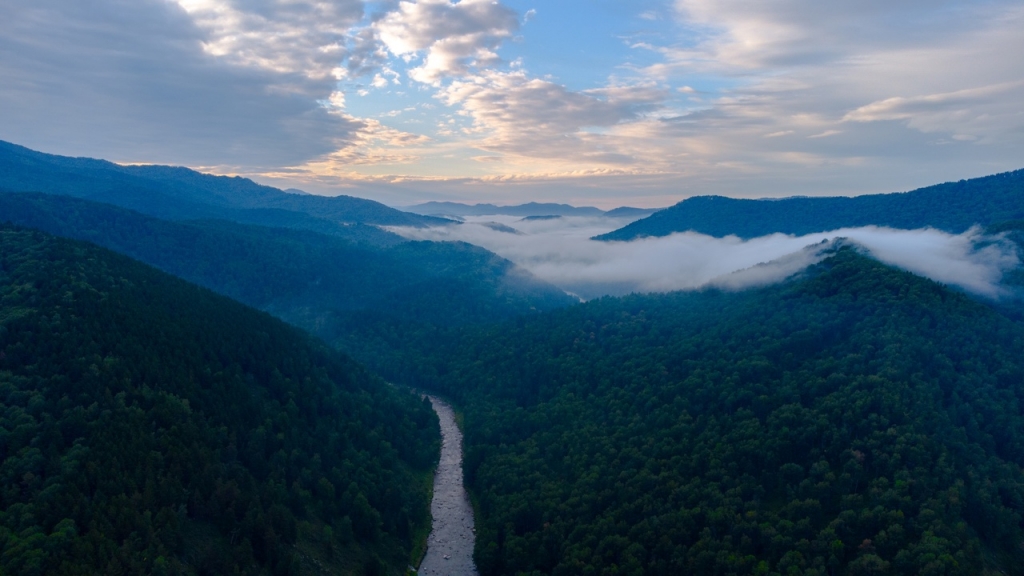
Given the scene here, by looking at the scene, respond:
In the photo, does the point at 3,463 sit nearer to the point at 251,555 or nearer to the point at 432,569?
the point at 251,555

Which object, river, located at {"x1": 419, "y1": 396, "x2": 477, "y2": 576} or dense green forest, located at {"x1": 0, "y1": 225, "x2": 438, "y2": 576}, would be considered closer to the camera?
dense green forest, located at {"x1": 0, "y1": 225, "x2": 438, "y2": 576}

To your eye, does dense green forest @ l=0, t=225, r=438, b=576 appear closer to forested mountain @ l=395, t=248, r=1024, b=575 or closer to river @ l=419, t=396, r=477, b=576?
river @ l=419, t=396, r=477, b=576

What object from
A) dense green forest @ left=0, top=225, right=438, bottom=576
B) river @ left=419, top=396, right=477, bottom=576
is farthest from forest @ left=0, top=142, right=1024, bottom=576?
river @ left=419, top=396, right=477, bottom=576

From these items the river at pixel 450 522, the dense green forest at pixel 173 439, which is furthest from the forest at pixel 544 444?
the river at pixel 450 522

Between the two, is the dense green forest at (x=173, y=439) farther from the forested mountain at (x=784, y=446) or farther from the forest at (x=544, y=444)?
the forested mountain at (x=784, y=446)

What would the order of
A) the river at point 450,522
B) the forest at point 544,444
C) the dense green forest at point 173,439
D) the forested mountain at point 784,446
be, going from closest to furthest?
the dense green forest at point 173,439
the forest at point 544,444
the forested mountain at point 784,446
the river at point 450,522
